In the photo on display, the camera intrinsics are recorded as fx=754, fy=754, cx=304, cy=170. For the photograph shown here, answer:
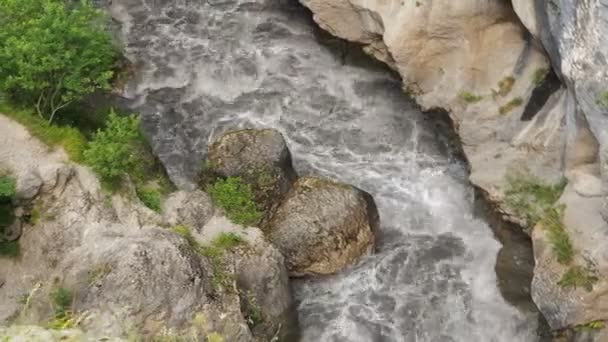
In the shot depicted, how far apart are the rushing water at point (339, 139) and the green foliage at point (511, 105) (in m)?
2.22

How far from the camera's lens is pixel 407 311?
19188 millimetres

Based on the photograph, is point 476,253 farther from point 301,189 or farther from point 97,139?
point 97,139

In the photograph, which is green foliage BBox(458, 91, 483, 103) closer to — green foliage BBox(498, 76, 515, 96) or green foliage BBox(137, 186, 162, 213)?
green foliage BBox(498, 76, 515, 96)

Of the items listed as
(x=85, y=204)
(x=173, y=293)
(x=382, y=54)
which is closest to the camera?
(x=173, y=293)

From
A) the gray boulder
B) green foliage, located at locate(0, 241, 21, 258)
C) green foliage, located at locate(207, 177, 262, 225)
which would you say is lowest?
green foliage, located at locate(207, 177, 262, 225)

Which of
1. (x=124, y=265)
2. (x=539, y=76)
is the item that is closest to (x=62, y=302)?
(x=124, y=265)

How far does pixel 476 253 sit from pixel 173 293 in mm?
8582

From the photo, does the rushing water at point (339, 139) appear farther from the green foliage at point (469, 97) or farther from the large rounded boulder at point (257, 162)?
the green foliage at point (469, 97)

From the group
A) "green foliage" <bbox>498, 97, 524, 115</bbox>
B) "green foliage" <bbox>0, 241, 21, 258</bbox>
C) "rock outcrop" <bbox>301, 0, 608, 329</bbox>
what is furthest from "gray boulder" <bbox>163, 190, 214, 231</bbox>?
"green foliage" <bbox>498, 97, 524, 115</bbox>

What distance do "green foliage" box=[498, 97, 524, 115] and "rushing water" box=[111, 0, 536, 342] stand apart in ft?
7.29

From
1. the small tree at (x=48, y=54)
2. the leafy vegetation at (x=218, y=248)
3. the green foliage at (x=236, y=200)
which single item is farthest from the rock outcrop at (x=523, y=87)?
the small tree at (x=48, y=54)

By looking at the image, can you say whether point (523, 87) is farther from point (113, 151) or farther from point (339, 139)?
point (113, 151)

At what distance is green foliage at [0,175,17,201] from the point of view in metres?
17.7

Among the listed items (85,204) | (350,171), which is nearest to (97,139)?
(85,204)
